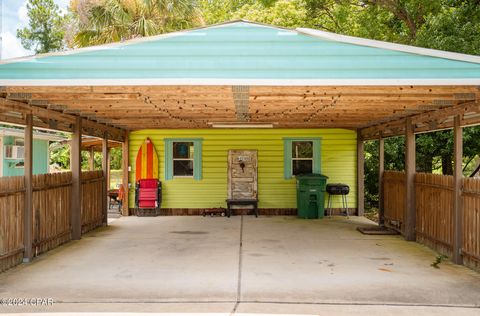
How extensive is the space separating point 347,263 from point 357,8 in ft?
48.8

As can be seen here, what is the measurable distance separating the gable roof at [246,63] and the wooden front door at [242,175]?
24.7ft

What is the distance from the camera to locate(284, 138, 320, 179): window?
41.6ft

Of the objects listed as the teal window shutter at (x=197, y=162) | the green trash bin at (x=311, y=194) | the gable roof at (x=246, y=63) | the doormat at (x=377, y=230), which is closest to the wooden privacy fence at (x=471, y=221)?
the gable roof at (x=246, y=63)

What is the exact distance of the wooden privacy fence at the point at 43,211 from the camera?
614cm

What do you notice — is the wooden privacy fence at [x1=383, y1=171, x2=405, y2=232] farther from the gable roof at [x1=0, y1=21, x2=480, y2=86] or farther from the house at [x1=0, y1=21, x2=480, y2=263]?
the gable roof at [x1=0, y1=21, x2=480, y2=86]

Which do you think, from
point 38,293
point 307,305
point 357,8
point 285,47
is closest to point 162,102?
point 285,47

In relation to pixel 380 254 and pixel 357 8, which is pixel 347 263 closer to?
pixel 380 254

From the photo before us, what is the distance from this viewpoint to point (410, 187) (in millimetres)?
8672

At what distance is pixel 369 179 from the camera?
1586 cm

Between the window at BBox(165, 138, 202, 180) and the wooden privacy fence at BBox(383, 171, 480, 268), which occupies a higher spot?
the window at BBox(165, 138, 202, 180)

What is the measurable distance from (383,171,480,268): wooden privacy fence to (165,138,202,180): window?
514 centimetres

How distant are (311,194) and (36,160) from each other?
7.96 metres

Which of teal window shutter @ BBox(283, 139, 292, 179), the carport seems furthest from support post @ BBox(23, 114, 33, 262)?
teal window shutter @ BBox(283, 139, 292, 179)

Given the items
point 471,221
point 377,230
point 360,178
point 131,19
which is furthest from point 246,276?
point 131,19
